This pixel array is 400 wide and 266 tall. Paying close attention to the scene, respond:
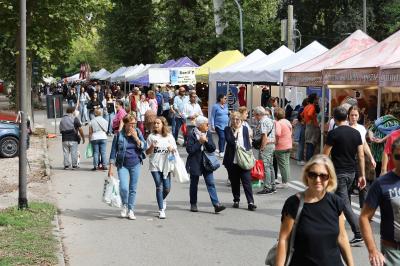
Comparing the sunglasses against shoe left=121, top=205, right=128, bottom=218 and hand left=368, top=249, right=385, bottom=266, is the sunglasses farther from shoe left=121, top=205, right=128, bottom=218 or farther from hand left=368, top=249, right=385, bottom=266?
shoe left=121, top=205, right=128, bottom=218

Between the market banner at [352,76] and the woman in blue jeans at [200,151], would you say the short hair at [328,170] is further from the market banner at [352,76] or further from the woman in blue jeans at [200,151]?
the market banner at [352,76]

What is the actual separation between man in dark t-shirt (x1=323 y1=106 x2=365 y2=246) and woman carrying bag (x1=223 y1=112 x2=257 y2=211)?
252cm

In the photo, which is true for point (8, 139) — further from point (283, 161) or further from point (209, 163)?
point (209, 163)

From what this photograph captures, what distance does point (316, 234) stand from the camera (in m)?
3.97

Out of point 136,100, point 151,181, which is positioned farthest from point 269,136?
point 136,100

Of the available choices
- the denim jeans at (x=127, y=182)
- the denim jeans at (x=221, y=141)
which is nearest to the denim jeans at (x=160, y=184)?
the denim jeans at (x=127, y=182)

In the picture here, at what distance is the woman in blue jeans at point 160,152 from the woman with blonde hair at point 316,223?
5.40m

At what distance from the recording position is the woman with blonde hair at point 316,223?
3.99 m

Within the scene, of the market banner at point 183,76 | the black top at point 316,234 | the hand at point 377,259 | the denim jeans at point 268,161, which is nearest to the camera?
the black top at point 316,234

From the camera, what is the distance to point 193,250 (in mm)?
7594

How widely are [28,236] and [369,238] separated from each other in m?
4.84

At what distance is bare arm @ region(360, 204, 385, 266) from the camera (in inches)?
170

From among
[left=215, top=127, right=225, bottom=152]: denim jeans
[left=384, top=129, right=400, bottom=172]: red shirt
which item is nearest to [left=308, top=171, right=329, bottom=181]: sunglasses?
[left=384, top=129, right=400, bottom=172]: red shirt

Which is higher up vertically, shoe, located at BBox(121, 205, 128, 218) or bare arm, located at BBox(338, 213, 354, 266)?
bare arm, located at BBox(338, 213, 354, 266)
